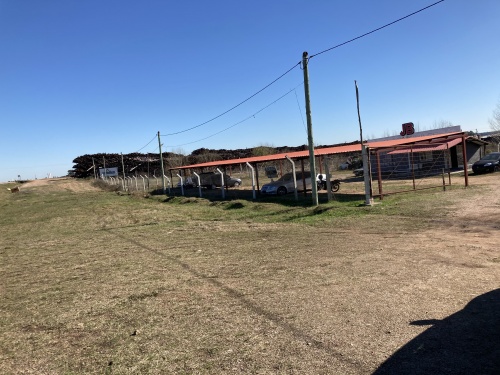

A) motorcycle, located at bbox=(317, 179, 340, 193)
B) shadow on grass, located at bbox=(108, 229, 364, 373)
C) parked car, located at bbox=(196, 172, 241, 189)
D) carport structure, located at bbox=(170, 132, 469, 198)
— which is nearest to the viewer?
shadow on grass, located at bbox=(108, 229, 364, 373)

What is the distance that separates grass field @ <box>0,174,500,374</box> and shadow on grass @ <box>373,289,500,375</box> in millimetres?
19

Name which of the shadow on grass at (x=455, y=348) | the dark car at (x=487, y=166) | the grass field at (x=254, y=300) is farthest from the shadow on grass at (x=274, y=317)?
the dark car at (x=487, y=166)

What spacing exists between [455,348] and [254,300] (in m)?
2.50

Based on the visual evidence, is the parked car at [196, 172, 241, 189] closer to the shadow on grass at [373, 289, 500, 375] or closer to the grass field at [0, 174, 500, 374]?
the grass field at [0, 174, 500, 374]

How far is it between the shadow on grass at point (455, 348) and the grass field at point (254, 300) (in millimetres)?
19

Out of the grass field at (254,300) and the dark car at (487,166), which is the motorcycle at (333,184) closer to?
the dark car at (487,166)

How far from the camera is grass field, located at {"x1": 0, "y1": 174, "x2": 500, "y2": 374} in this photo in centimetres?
382

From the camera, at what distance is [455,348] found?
375 centimetres

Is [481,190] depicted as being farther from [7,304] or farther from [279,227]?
[7,304]

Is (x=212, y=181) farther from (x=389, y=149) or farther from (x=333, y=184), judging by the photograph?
(x=389, y=149)

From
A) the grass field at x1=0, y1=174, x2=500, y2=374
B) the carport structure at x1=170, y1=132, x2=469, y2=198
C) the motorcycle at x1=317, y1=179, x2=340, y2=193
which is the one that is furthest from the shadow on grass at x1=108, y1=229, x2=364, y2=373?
the motorcycle at x1=317, y1=179, x2=340, y2=193

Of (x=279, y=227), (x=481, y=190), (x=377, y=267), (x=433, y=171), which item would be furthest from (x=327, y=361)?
(x=433, y=171)

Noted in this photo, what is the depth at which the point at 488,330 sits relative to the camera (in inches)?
161

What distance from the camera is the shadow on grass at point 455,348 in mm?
3406
